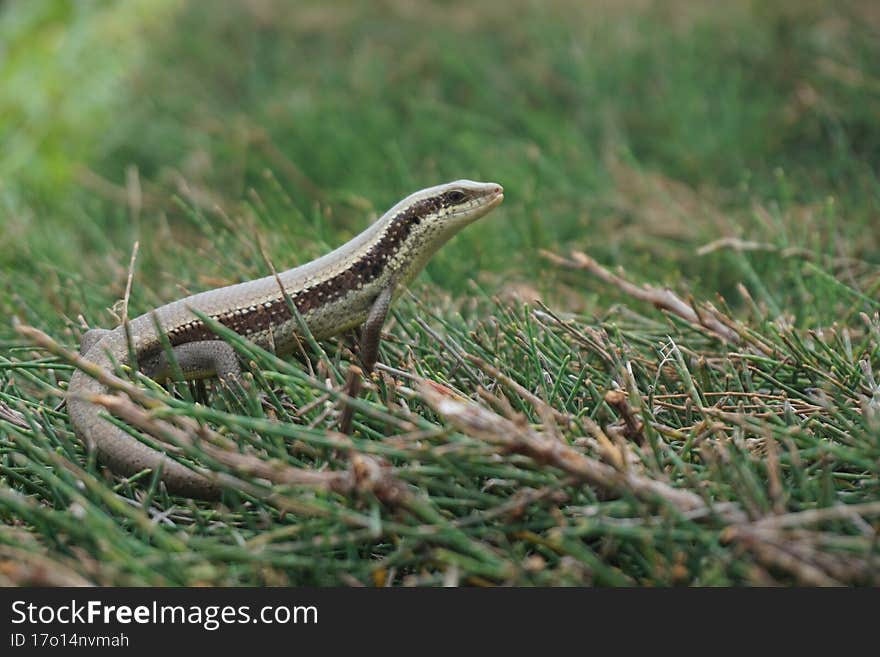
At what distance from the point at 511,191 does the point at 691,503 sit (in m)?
2.67

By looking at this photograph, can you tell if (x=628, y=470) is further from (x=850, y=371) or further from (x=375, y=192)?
(x=375, y=192)

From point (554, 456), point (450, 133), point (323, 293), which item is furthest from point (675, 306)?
point (450, 133)

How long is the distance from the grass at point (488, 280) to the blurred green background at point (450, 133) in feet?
0.07

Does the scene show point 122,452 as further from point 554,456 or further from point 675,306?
point 675,306

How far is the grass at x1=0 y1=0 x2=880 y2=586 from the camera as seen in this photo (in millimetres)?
1116

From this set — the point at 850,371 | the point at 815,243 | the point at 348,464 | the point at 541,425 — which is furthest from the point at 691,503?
the point at 815,243

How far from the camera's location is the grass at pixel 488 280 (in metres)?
1.12

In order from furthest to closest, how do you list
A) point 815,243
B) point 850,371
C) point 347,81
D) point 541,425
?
point 347,81 → point 815,243 → point 850,371 → point 541,425

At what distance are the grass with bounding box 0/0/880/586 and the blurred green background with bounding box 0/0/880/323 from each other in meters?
0.02

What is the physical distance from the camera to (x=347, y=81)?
5.34 meters

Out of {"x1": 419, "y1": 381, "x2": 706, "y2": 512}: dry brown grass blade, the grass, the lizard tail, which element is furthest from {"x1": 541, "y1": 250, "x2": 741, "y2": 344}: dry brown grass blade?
the lizard tail

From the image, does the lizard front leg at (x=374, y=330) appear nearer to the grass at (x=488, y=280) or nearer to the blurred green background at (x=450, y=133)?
the grass at (x=488, y=280)

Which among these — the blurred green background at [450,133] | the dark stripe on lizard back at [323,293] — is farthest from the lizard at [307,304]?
the blurred green background at [450,133]

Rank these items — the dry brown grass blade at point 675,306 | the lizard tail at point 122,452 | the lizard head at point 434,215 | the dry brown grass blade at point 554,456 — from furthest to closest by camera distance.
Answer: the lizard head at point 434,215, the dry brown grass blade at point 675,306, the lizard tail at point 122,452, the dry brown grass blade at point 554,456
